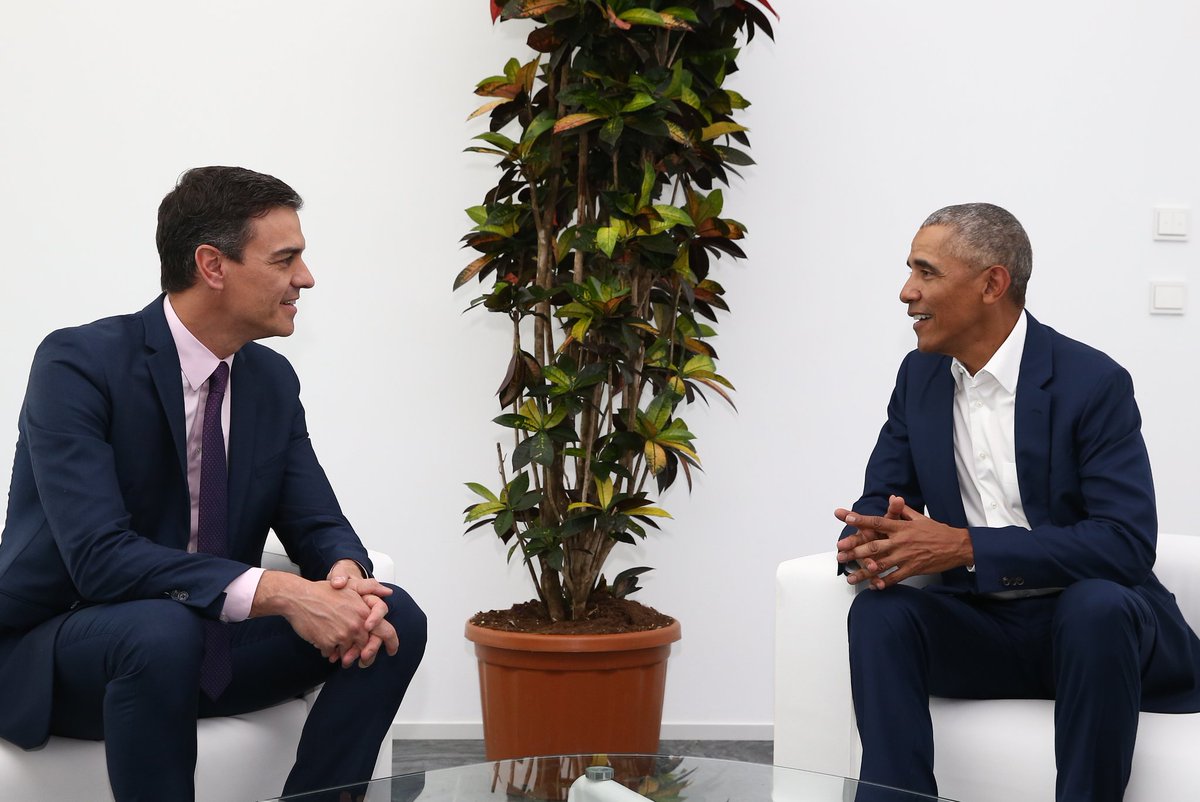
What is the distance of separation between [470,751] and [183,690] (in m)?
1.63

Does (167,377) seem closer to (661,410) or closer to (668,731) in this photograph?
(661,410)

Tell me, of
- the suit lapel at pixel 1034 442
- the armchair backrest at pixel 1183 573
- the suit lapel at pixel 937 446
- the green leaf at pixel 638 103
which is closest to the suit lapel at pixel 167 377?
the green leaf at pixel 638 103

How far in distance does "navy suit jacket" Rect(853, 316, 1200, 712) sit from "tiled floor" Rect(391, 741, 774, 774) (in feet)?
3.69

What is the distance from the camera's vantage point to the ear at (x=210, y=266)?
2.04 meters

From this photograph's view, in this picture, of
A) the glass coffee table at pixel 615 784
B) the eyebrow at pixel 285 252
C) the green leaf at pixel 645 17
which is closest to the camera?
the glass coffee table at pixel 615 784

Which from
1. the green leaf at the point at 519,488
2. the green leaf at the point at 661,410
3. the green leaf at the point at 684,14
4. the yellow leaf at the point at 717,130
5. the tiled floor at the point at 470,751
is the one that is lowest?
the tiled floor at the point at 470,751

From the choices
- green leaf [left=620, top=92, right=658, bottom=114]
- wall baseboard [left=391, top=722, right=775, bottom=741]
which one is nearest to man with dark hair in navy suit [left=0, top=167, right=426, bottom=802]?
green leaf [left=620, top=92, right=658, bottom=114]

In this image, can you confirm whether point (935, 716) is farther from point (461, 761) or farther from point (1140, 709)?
point (461, 761)

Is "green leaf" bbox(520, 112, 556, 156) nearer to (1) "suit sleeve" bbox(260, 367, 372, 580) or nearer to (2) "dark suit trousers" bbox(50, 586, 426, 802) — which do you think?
(1) "suit sleeve" bbox(260, 367, 372, 580)

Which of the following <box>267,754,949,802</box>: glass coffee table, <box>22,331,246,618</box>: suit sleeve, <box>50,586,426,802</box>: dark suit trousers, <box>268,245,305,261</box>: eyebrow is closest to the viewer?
<box>267,754,949,802</box>: glass coffee table

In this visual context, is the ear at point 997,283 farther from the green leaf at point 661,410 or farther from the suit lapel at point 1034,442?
the green leaf at point 661,410

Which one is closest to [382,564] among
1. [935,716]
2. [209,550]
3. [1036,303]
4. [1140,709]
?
[209,550]

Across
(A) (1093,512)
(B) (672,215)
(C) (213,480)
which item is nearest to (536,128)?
(B) (672,215)

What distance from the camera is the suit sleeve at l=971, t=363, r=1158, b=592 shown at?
2.09m
